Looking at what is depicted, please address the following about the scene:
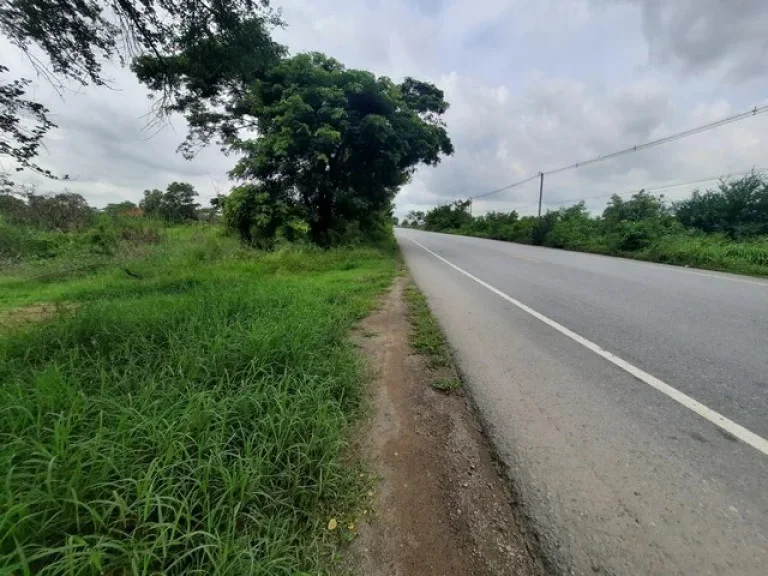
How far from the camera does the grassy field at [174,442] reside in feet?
4.04

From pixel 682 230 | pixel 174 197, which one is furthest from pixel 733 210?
pixel 174 197

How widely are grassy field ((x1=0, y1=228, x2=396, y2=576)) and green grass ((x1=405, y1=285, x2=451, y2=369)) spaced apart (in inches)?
Result: 30.7

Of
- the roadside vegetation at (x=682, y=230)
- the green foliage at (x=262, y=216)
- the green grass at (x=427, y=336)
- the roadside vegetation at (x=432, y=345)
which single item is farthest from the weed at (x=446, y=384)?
the roadside vegetation at (x=682, y=230)

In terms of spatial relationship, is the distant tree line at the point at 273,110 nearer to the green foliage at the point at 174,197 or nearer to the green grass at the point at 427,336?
the green grass at the point at 427,336

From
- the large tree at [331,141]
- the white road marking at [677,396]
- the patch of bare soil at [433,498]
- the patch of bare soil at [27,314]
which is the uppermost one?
the large tree at [331,141]

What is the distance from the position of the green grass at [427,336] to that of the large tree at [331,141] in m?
7.59

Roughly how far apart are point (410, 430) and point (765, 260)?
1371 centimetres

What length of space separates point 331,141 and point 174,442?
10.5 m

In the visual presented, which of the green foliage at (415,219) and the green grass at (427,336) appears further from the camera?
the green foliage at (415,219)

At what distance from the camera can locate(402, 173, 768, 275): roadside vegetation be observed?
10875 millimetres

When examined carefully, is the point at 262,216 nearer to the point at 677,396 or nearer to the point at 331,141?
the point at 331,141

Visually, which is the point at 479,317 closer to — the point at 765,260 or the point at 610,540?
the point at 610,540

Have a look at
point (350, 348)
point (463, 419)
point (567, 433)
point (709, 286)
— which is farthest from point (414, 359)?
point (709, 286)

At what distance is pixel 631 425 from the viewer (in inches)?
86.1
